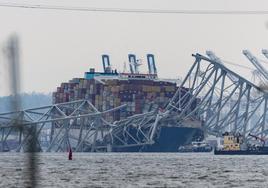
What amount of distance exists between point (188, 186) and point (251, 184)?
5.06m

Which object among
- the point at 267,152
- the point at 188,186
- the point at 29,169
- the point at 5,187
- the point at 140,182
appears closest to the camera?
the point at 29,169

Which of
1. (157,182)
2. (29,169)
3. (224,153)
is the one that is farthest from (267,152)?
(29,169)

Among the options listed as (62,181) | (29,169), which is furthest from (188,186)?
(29,169)

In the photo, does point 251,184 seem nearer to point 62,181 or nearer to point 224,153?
point 62,181

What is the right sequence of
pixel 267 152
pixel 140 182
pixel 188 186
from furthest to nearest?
pixel 267 152 < pixel 140 182 < pixel 188 186

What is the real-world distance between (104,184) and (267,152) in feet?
405

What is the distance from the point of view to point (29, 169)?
28.5 metres

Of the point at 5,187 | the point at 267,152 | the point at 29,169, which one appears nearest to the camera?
the point at 29,169

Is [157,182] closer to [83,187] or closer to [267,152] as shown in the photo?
[83,187]

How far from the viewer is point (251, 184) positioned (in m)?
66.0

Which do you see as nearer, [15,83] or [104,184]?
[15,83]

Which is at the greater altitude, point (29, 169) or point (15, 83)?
point (15, 83)

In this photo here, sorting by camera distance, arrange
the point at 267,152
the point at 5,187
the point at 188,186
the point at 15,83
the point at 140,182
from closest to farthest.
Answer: the point at 15,83 < the point at 5,187 < the point at 188,186 < the point at 140,182 < the point at 267,152

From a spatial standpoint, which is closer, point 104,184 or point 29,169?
point 29,169
